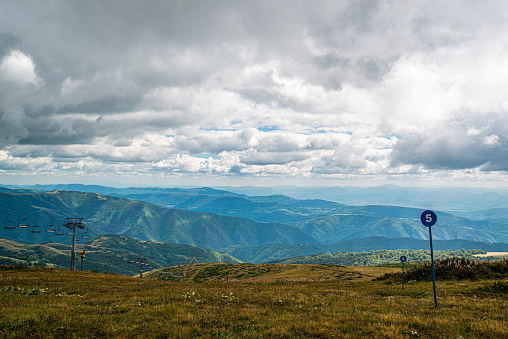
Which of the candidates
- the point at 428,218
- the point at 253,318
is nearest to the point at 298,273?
the point at 428,218

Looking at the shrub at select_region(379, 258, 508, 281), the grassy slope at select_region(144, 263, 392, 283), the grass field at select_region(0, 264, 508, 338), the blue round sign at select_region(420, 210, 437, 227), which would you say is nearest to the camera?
the grass field at select_region(0, 264, 508, 338)

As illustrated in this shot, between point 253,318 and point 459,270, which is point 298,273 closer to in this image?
point 459,270

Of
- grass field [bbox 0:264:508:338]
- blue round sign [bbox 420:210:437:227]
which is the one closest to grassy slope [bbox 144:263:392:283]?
grass field [bbox 0:264:508:338]

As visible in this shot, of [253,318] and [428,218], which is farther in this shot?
[428,218]

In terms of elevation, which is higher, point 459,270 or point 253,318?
point 253,318

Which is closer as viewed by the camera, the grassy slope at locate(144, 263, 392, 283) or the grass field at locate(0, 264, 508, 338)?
the grass field at locate(0, 264, 508, 338)

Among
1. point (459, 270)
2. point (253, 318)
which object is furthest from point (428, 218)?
point (459, 270)

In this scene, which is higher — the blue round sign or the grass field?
the blue round sign

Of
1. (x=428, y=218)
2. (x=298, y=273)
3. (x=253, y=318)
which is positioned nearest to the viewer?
(x=253, y=318)

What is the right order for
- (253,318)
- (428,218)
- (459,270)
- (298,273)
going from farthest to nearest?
(298,273) → (459,270) → (428,218) → (253,318)

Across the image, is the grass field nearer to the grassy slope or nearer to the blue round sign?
the blue round sign

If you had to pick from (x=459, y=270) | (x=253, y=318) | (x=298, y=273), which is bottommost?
(x=298, y=273)

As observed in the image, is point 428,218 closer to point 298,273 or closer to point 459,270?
point 459,270

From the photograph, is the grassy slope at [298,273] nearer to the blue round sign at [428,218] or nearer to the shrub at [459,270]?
the shrub at [459,270]
